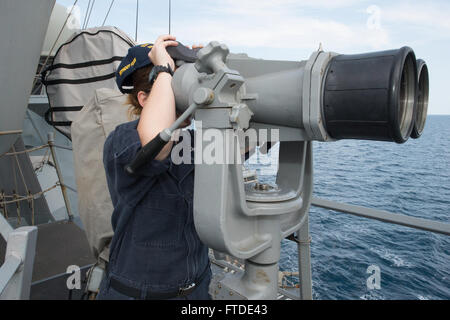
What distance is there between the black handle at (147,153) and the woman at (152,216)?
0.07 meters

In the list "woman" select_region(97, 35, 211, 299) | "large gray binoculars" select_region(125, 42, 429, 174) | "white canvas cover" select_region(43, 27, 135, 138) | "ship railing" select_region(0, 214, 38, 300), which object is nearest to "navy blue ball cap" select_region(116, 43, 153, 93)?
"woman" select_region(97, 35, 211, 299)

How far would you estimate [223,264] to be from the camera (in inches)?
82.4

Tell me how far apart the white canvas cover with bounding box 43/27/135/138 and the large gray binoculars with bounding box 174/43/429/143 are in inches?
51.9

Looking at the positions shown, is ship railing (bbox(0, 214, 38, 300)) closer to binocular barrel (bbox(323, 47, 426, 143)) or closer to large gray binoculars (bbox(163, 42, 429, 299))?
large gray binoculars (bbox(163, 42, 429, 299))

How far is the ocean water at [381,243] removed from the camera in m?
12.7

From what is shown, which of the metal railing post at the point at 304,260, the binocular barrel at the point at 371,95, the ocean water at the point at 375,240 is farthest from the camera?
the ocean water at the point at 375,240

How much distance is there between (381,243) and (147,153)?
62.1 ft

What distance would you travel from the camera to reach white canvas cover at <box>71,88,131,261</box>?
4.13 feet

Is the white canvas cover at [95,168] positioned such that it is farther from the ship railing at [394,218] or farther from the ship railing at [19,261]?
the ship railing at [394,218]

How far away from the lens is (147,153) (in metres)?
0.70

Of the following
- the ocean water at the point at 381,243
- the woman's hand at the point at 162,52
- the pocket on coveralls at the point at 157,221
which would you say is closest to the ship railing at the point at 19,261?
the pocket on coveralls at the point at 157,221
